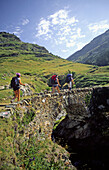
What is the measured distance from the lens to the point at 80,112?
11328mm

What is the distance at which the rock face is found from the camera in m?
9.31

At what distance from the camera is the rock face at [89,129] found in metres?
9.31

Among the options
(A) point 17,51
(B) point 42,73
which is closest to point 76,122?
(B) point 42,73

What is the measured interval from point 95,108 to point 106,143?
3.36 m

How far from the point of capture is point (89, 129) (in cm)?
1030

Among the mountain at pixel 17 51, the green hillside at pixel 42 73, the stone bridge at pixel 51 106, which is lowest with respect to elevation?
the stone bridge at pixel 51 106

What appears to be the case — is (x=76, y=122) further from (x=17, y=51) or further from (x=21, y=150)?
(x=17, y=51)

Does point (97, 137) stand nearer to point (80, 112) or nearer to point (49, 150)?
point (80, 112)

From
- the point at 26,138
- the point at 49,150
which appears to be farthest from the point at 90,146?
the point at 26,138

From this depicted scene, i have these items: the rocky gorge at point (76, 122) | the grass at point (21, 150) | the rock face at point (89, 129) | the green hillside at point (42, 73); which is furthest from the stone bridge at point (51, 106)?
the green hillside at point (42, 73)

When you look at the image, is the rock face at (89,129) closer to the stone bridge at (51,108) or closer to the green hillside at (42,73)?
the stone bridge at (51,108)

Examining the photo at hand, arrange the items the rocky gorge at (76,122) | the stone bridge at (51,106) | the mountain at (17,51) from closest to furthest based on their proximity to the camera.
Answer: the stone bridge at (51,106) < the rocky gorge at (76,122) < the mountain at (17,51)

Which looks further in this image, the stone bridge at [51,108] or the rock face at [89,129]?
the rock face at [89,129]

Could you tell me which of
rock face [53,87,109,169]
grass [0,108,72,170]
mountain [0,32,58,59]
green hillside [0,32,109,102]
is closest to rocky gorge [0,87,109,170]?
rock face [53,87,109,169]
